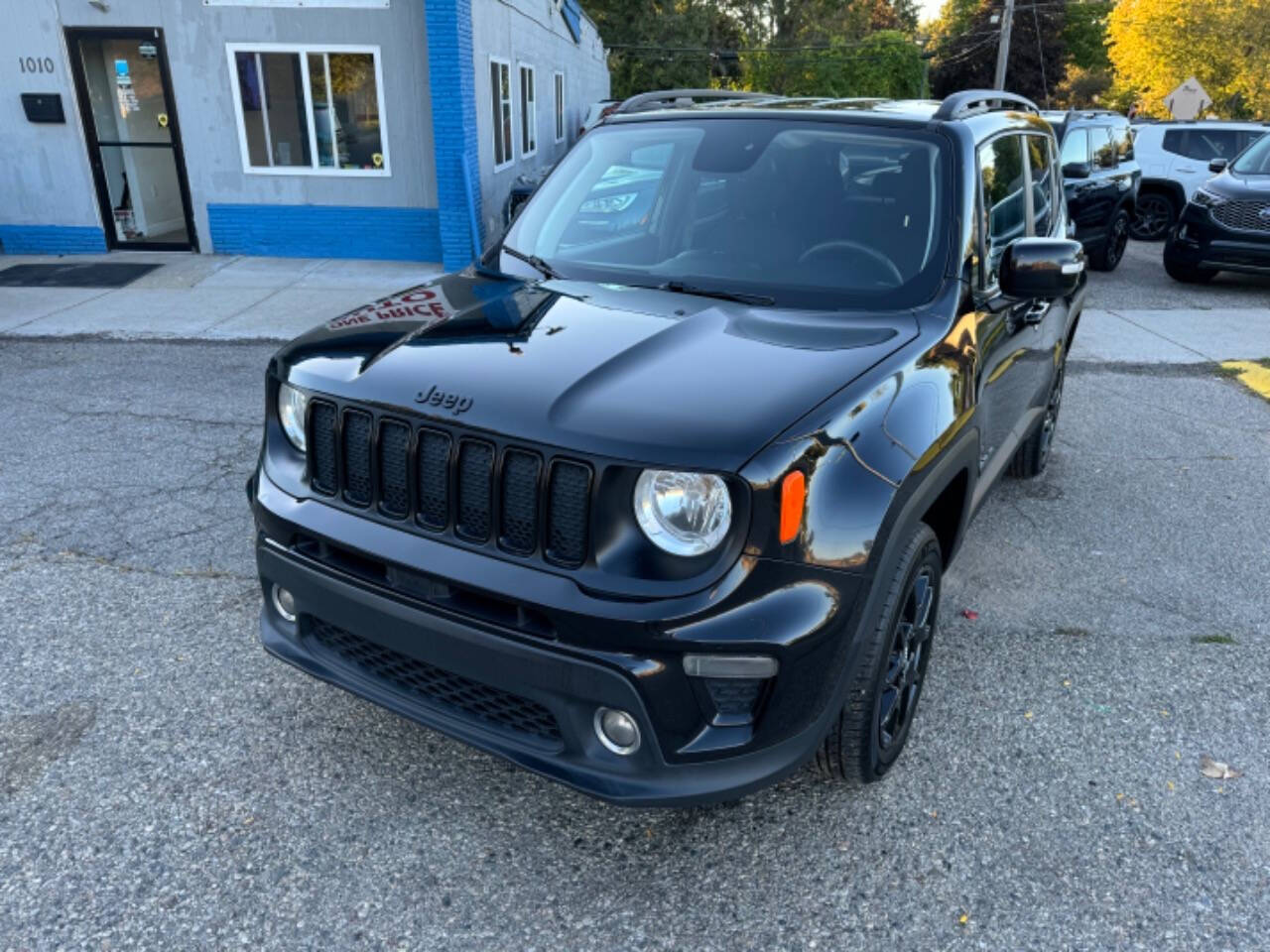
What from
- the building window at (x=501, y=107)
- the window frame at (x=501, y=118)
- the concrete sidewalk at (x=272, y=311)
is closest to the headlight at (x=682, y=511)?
the concrete sidewalk at (x=272, y=311)

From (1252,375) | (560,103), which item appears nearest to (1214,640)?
(1252,375)

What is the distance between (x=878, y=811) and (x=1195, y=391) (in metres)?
5.59

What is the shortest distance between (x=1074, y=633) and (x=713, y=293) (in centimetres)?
193

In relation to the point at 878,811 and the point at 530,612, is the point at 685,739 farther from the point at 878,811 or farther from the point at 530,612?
the point at 878,811

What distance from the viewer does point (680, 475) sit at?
2084 millimetres

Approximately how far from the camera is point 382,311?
296 centimetres

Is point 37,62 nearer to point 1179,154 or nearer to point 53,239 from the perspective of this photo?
point 53,239

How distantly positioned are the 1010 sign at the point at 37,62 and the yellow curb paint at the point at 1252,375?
11.6m

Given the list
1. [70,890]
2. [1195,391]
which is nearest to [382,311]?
[70,890]

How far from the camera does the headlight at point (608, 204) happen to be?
3.66m

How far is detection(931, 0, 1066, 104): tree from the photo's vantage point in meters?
51.0

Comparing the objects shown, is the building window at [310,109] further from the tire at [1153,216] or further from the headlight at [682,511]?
the tire at [1153,216]

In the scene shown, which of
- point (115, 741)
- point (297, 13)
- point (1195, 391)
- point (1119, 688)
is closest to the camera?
point (115, 741)

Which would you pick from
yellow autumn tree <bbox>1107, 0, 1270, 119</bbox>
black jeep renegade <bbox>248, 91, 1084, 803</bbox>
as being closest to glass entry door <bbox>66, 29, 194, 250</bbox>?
black jeep renegade <bbox>248, 91, 1084, 803</bbox>
